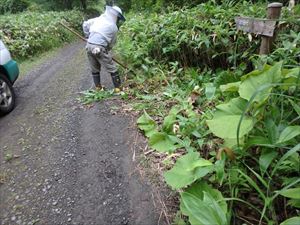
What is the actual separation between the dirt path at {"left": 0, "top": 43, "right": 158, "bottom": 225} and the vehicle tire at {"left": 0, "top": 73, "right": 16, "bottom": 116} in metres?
0.15

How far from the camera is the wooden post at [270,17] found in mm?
→ 3498

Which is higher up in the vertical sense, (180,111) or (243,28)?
(243,28)

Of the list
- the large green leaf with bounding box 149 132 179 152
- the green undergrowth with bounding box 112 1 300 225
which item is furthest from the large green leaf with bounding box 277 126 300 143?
the large green leaf with bounding box 149 132 179 152

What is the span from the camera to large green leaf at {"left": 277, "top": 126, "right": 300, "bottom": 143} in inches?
79.8

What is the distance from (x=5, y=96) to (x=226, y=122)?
13.3 feet

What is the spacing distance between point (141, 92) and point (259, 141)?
10.2 feet

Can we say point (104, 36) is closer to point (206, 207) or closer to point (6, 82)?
point (6, 82)

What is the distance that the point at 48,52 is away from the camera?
11789 millimetres

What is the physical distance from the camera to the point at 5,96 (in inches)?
193

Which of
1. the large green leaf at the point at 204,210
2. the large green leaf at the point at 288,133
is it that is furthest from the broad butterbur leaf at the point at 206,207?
the large green leaf at the point at 288,133

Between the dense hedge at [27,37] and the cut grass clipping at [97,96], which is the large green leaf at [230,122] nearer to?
the cut grass clipping at [97,96]

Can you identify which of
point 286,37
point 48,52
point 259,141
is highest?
point 286,37

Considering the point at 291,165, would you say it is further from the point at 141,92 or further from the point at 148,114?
the point at 141,92

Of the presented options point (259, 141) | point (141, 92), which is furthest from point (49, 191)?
point (141, 92)
